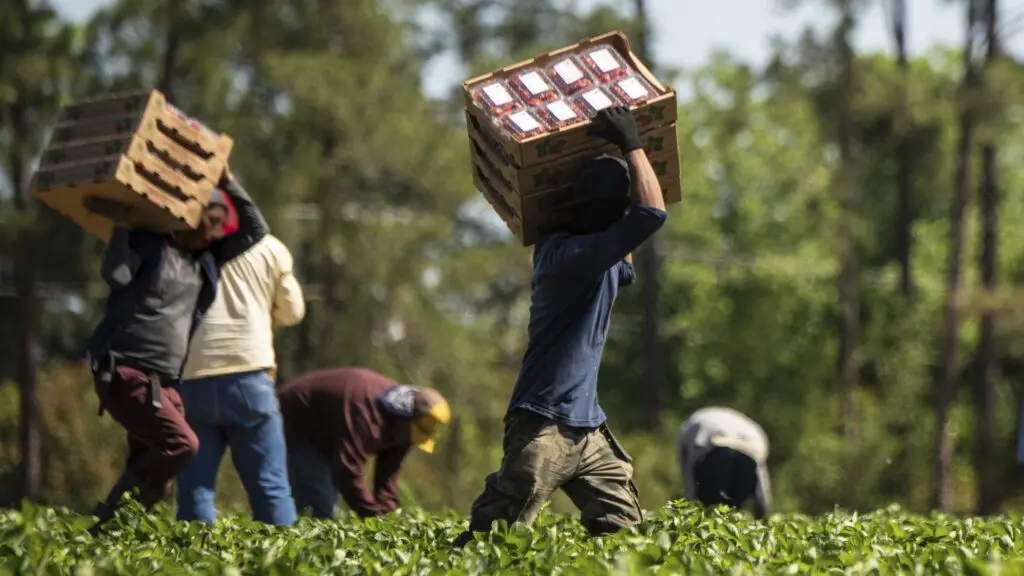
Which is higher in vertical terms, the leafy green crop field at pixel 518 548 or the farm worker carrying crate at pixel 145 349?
the farm worker carrying crate at pixel 145 349

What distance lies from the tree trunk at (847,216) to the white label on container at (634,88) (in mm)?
26315

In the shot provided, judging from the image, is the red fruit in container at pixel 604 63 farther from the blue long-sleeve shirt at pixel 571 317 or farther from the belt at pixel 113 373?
the belt at pixel 113 373

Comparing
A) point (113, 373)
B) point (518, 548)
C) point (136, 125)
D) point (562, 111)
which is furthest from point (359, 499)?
point (518, 548)

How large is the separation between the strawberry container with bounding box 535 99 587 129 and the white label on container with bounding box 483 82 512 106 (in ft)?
0.50

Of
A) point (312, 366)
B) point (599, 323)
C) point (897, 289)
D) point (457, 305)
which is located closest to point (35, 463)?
point (312, 366)

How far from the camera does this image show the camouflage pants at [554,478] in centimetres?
641

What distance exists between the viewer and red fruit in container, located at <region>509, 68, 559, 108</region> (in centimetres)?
681

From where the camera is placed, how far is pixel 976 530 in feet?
23.2

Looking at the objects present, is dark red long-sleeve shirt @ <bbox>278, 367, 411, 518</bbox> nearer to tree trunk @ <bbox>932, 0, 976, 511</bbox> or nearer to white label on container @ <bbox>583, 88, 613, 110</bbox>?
white label on container @ <bbox>583, 88, 613, 110</bbox>

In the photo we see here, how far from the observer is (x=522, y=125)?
662 centimetres

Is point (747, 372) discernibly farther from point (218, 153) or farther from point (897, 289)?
point (218, 153)

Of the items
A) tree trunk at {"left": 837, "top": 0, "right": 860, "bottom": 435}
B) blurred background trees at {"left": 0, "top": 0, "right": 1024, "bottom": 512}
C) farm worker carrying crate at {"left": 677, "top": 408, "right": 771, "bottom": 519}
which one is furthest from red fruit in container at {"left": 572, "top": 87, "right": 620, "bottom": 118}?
tree trunk at {"left": 837, "top": 0, "right": 860, "bottom": 435}

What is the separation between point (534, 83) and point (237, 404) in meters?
2.67

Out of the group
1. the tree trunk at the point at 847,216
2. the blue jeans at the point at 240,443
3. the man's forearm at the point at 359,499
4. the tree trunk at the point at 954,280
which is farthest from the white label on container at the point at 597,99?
the tree trunk at the point at 847,216
